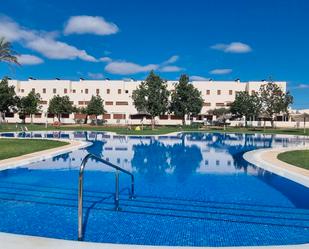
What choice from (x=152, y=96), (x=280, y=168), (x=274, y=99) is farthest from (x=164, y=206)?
(x=274, y=99)

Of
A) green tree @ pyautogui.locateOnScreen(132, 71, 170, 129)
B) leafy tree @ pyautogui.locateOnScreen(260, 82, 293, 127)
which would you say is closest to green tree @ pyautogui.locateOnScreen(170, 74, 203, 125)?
green tree @ pyautogui.locateOnScreen(132, 71, 170, 129)

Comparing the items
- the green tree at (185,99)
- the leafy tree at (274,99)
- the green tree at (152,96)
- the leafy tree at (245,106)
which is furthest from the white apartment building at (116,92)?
the leafy tree at (274,99)

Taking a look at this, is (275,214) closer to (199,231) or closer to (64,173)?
(199,231)

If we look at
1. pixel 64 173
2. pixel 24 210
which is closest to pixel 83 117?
pixel 64 173

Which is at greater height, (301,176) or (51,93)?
(51,93)

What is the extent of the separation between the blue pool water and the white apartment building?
54.1m

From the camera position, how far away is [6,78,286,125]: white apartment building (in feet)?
221

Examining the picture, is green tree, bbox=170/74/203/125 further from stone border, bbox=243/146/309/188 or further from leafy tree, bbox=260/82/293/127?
stone border, bbox=243/146/309/188

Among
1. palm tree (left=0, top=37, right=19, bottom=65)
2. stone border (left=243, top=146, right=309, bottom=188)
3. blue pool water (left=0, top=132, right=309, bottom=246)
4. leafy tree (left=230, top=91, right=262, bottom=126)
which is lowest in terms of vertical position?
blue pool water (left=0, top=132, right=309, bottom=246)

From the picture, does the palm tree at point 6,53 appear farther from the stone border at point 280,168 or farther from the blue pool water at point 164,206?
the stone border at point 280,168

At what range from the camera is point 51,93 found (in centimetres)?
6944

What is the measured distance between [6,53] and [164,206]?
70.2 feet

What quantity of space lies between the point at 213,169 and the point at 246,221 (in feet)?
23.2

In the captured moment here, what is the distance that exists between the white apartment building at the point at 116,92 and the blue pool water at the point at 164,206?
54.1 metres
